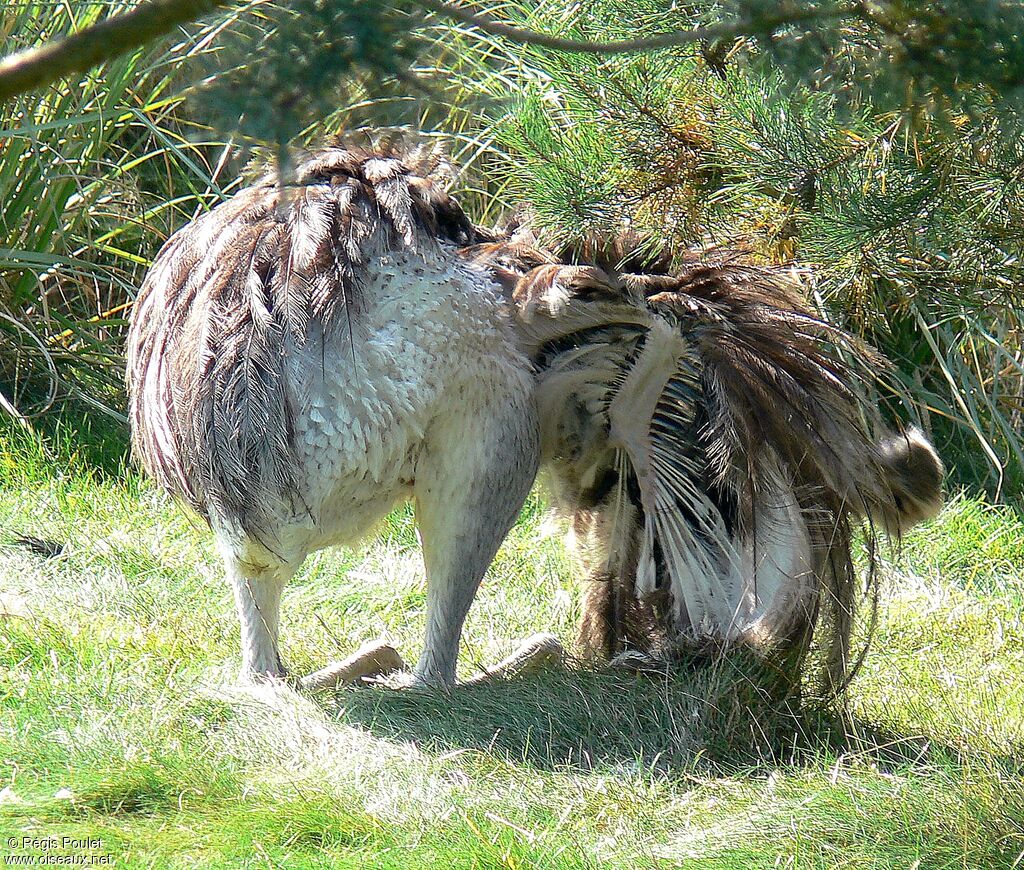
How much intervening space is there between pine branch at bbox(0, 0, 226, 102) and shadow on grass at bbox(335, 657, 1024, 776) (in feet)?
7.33

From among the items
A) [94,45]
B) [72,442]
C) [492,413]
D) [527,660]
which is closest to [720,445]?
[492,413]

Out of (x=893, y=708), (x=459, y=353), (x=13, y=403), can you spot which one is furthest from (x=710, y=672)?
(x=13, y=403)

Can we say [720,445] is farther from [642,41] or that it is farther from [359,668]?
[642,41]

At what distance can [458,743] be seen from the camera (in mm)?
3340

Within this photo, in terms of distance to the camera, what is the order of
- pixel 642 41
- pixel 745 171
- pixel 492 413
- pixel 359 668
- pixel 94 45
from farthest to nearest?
pixel 359 668, pixel 492 413, pixel 745 171, pixel 642 41, pixel 94 45

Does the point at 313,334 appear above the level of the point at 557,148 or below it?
below

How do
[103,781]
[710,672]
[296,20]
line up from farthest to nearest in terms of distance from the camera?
[710,672], [103,781], [296,20]

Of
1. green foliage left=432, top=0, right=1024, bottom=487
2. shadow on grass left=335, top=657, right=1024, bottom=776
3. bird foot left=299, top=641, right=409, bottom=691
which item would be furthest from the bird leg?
green foliage left=432, top=0, right=1024, bottom=487

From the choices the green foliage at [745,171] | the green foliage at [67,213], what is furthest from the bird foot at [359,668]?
the green foliage at [67,213]

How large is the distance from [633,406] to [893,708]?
42.9 inches

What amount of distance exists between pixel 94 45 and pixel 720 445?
2631 millimetres

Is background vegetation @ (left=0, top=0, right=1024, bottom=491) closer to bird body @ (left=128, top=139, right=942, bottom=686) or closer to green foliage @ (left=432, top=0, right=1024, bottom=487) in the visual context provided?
green foliage @ (left=432, top=0, right=1024, bottom=487)

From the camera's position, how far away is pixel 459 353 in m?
3.40

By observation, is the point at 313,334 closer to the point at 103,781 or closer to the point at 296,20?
the point at 103,781
